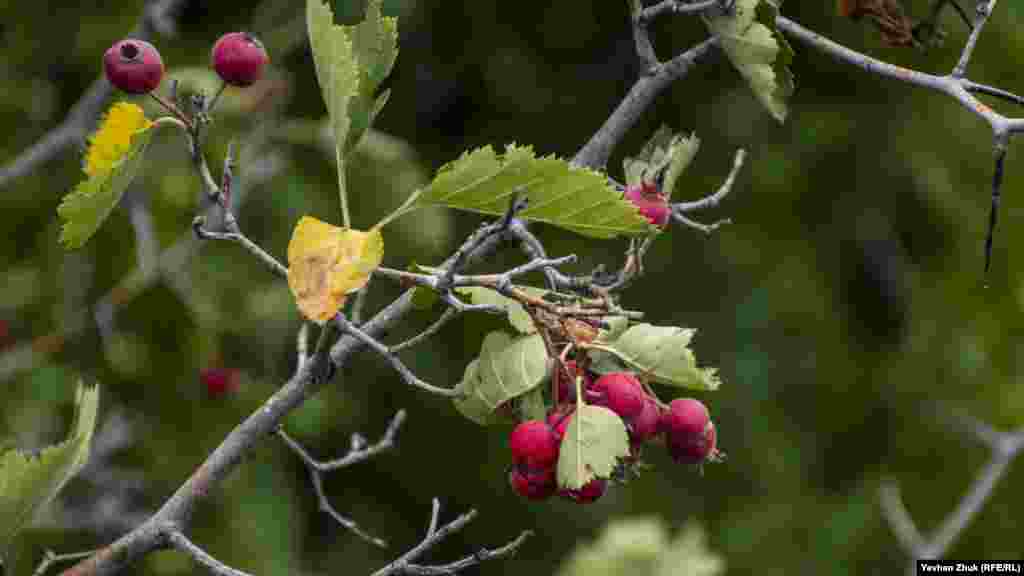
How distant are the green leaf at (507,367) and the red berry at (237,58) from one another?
1.67 ft

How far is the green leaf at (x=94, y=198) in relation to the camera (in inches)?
60.9

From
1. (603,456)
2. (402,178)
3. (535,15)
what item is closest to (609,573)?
(603,456)

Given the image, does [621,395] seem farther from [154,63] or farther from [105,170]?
[154,63]

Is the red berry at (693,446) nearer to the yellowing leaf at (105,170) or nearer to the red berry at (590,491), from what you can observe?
the red berry at (590,491)

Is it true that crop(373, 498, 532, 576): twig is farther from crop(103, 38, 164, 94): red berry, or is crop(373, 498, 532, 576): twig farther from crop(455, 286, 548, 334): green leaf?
crop(103, 38, 164, 94): red berry

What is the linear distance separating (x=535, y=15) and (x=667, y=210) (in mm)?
2977

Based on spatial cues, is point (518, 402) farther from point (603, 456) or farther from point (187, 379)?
point (187, 379)

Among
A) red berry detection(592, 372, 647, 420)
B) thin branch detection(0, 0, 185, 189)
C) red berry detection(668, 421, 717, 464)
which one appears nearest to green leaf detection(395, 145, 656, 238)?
red berry detection(592, 372, 647, 420)

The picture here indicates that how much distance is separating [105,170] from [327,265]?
1.03 ft

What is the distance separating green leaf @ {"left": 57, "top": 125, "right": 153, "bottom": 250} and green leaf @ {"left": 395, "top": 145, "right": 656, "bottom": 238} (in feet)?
1.02

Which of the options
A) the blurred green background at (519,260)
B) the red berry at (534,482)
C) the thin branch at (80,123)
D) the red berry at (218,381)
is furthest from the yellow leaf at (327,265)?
the red berry at (218,381)

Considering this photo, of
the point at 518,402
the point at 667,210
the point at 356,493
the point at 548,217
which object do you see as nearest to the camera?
the point at 548,217

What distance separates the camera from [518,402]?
1.69 metres

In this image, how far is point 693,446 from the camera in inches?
66.9
